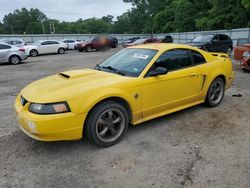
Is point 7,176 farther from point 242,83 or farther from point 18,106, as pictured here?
point 242,83

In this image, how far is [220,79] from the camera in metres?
5.60

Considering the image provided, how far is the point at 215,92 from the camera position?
18.4 feet

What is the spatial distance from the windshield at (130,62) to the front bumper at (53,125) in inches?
48.8

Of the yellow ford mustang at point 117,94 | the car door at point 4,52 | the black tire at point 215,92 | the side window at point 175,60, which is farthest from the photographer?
the car door at point 4,52

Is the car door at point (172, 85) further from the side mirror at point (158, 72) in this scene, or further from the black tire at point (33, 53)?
the black tire at point (33, 53)

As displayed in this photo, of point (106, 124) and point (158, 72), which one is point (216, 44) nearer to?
point (158, 72)

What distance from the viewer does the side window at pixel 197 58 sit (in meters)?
5.06

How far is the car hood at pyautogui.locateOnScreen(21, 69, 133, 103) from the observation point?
136 inches

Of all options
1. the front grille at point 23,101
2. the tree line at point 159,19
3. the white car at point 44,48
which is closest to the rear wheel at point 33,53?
the white car at point 44,48

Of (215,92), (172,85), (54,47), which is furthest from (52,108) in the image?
(54,47)

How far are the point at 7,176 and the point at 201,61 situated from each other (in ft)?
13.3

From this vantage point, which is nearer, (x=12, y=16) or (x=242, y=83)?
(x=242, y=83)

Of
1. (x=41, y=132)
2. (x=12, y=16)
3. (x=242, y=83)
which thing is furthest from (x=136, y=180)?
(x=12, y=16)

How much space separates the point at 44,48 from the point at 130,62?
1953 centimetres
